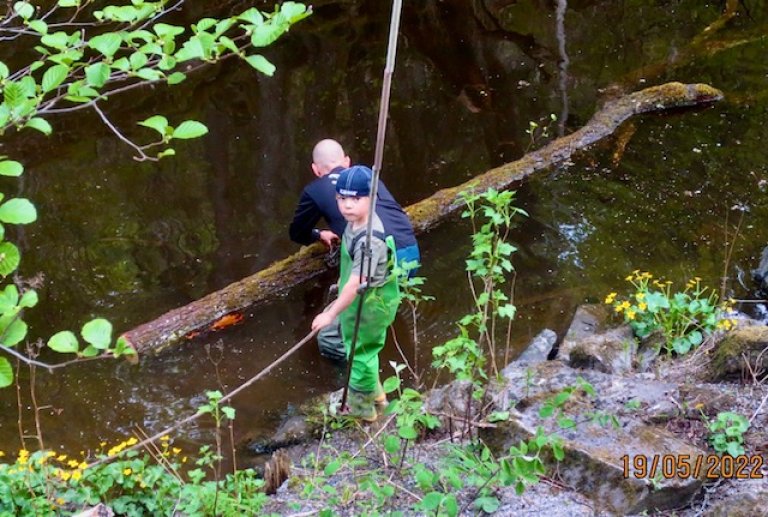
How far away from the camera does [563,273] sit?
22.1 feet

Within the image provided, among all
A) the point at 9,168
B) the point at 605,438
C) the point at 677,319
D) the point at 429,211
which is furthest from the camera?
the point at 429,211

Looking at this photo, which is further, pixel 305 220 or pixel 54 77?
pixel 305 220

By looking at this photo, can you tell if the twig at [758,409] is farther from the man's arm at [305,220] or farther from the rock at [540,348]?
the man's arm at [305,220]

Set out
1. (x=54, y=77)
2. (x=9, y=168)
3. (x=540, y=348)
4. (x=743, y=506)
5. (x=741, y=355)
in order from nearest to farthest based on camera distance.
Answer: (x=9, y=168)
(x=54, y=77)
(x=743, y=506)
(x=741, y=355)
(x=540, y=348)

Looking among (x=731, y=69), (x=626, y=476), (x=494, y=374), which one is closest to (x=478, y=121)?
(x=731, y=69)

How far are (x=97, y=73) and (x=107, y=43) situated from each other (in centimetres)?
13

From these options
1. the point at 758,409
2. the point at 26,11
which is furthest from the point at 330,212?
the point at 26,11

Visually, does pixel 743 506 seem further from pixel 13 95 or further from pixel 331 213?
pixel 331 213

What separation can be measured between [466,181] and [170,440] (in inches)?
167

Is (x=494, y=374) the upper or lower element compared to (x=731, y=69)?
lower

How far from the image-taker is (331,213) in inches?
236

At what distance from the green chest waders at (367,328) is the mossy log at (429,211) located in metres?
0.79

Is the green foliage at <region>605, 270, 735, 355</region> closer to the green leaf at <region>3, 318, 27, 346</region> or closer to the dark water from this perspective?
the dark water

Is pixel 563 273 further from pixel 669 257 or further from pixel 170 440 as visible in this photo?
pixel 170 440
